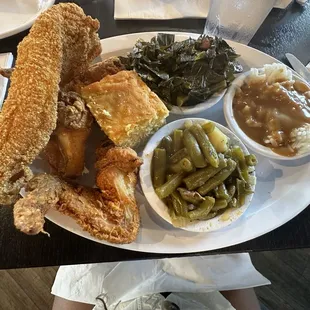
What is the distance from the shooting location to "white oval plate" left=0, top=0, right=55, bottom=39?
5.79ft

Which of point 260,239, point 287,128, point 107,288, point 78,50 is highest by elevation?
point 78,50

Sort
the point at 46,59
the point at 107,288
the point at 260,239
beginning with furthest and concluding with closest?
the point at 107,288
the point at 260,239
the point at 46,59

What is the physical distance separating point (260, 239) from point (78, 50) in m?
0.90

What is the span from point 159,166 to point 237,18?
83 centimetres

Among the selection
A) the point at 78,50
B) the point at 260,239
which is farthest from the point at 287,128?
the point at 78,50

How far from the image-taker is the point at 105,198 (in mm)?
1300

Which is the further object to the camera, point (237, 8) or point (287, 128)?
point (237, 8)

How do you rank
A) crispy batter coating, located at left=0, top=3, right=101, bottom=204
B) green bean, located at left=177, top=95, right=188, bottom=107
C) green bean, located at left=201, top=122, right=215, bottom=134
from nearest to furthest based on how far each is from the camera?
crispy batter coating, located at left=0, top=3, right=101, bottom=204
green bean, located at left=201, top=122, right=215, bottom=134
green bean, located at left=177, top=95, right=188, bottom=107

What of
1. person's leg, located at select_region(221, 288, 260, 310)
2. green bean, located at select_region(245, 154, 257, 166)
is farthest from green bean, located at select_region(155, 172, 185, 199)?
person's leg, located at select_region(221, 288, 260, 310)

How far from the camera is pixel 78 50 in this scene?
1.43 meters

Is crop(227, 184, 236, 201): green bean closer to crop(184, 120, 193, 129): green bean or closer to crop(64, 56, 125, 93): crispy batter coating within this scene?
crop(184, 120, 193, 129): green bean

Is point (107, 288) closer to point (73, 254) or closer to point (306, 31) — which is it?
point (73, 254)

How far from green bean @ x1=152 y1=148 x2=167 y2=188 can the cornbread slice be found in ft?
0.33

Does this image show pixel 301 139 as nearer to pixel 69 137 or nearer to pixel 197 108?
pixel 197 108
